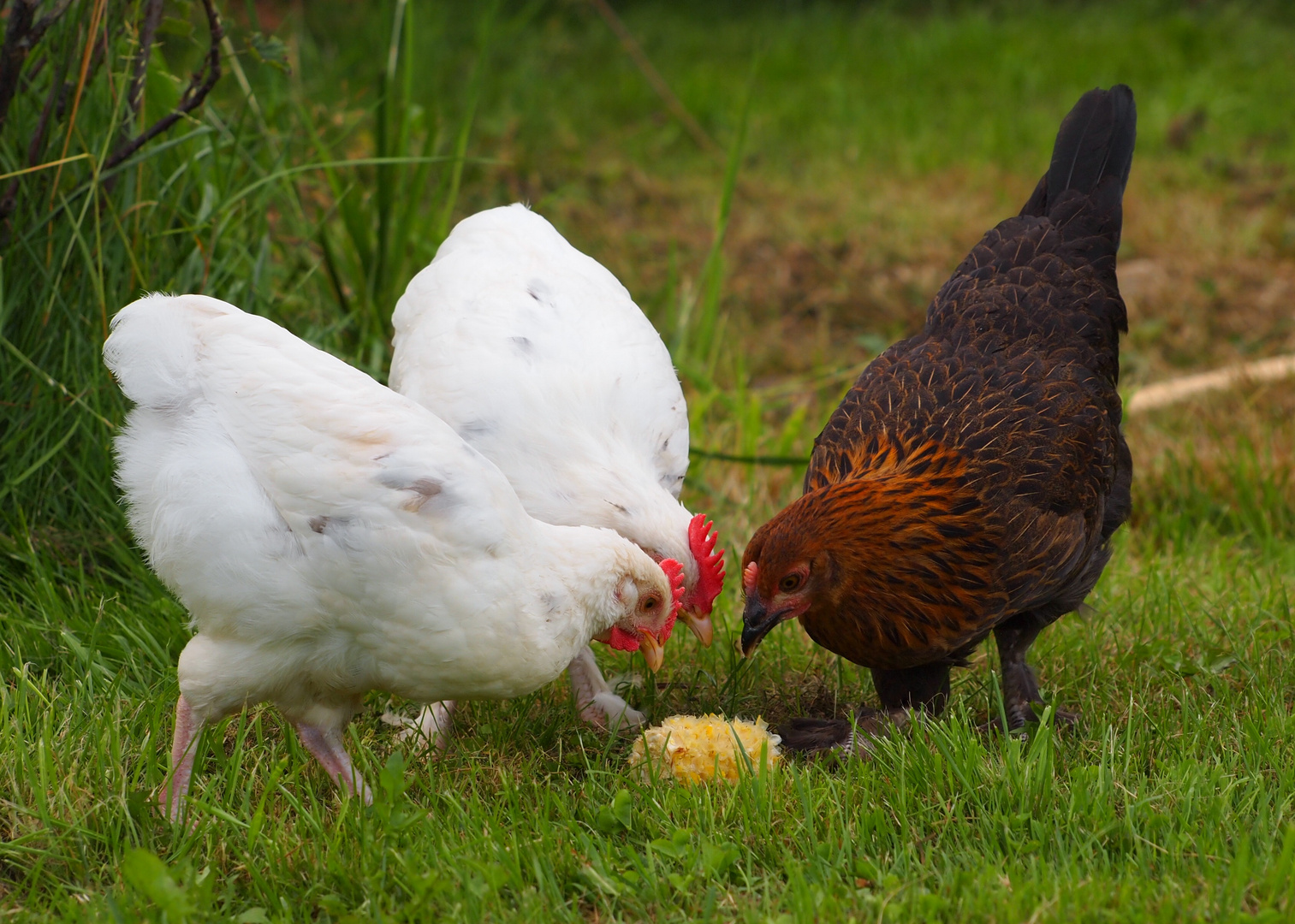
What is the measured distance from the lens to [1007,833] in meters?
2.37

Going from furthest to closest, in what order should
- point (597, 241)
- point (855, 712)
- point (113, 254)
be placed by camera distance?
point (597, 241)
point (113, 254)
point (855, 712)

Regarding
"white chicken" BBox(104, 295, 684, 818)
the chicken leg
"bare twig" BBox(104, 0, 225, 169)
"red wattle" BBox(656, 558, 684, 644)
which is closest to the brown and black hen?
"red wattle" BBox(656, 558, 684, 644)

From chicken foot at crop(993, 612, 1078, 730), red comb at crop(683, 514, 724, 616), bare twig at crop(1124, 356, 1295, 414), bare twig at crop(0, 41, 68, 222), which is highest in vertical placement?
bare twig at crop(0, 41, 68, 222)

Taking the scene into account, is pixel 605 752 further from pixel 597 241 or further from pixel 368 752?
pixel 597 241

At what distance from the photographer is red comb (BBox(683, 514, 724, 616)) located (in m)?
3.08

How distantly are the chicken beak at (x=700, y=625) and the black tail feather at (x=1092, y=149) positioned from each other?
1.69 m

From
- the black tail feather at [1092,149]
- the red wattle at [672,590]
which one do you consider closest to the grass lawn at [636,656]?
the red wattle at [672,590]

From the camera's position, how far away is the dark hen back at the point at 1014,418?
2912 millimetres

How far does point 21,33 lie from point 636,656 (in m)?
2.47

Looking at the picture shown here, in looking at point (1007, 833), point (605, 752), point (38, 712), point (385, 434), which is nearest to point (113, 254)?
point (38, 712)

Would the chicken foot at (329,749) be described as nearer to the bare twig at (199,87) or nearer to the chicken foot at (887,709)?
the chicken foot at (887,709)

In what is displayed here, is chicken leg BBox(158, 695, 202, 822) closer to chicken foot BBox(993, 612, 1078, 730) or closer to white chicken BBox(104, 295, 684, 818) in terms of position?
white chicken BBox(104, 295, 684, 818)

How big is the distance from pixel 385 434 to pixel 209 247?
172 centimetres

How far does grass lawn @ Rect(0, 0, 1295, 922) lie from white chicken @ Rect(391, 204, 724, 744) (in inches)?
18.1
